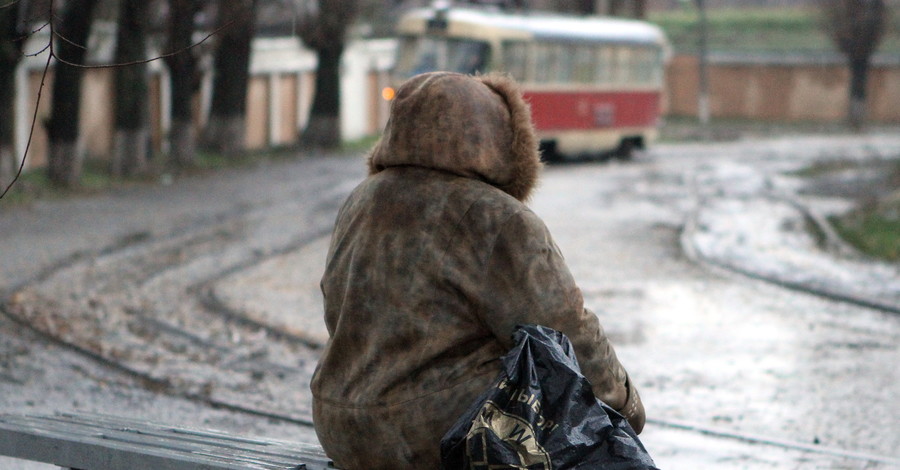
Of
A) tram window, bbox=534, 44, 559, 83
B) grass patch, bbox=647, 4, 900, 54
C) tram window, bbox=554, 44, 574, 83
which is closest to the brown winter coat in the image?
tram window, bbox=534, 44, 559, 83

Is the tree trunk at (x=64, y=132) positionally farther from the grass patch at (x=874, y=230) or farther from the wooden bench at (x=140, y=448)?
the wooden bench at (x=140, y=448)

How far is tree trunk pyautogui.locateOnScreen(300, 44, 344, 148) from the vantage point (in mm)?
28750

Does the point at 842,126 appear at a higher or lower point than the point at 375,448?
lower

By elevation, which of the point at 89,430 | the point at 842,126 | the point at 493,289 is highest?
the point at 493,289

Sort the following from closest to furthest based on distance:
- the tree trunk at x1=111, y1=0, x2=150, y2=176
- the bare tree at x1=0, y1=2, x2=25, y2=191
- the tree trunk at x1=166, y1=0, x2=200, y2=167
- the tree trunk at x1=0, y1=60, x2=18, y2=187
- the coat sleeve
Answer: the coat sleeve
the bare tree at x1=0, y1=2, x2=25, y2=191
the tree trunk at x1=0, y1=60, x2=18, y2=187
the tree trunk at x1=111, y1=0, x2=150, y2=176
the tree trunk at x1=166, y1=0, x2=200, y2=167

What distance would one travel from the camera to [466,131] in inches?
128

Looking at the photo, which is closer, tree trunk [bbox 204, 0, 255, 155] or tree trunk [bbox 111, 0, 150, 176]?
tree trunk [bbox 111, 0, 150, 176]

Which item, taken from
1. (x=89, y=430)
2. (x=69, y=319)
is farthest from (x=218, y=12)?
(x=89, y=430)

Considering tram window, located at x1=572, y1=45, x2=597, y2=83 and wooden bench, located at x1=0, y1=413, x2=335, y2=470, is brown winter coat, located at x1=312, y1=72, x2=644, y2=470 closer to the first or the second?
wooden bench, located at x1=0, y1=413, x2=335, y2=470

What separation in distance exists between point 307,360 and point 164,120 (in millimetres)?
20033

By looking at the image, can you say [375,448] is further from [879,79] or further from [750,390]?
[879,79]

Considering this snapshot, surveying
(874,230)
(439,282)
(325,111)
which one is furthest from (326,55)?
(439,282)

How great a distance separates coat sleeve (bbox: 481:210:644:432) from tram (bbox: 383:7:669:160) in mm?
21409

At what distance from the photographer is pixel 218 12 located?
22.0 metres
